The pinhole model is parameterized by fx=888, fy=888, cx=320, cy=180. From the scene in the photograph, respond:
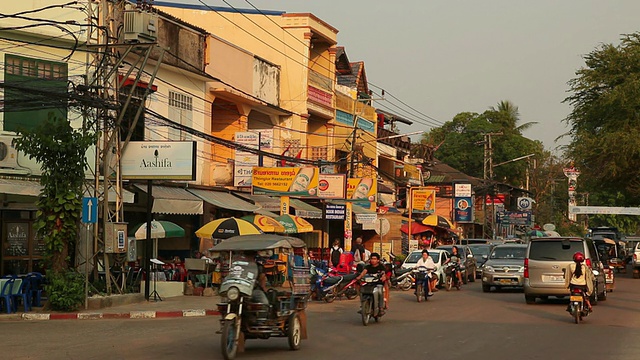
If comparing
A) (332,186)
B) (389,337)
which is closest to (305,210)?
(332,186)

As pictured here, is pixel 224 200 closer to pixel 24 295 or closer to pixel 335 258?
pixel 335 258

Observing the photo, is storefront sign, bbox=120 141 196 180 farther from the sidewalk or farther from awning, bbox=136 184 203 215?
awning, bbox=136 184 203 215

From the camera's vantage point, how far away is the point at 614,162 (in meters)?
46.7

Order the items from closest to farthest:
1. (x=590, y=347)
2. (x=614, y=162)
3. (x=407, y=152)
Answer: (x=590, y=347) < (x=614, y=162) < (x=407, y=152)

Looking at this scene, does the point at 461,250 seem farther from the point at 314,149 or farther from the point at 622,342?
the point at 622,342

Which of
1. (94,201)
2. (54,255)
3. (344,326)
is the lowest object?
(344,326)

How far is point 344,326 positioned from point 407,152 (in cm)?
4923

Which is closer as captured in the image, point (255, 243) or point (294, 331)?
point (294, 331)

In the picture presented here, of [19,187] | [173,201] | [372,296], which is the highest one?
[19,187]

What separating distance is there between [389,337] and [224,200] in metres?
19.2

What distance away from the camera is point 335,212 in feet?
126

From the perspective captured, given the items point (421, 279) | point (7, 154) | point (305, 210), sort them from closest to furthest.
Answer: point (7, 154)
point (421, 279)
point (305, 210)

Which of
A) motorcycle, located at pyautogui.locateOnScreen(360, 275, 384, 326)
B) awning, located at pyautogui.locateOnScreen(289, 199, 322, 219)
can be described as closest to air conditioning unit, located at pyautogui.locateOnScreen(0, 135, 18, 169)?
motorcycle, located at pyautogui.locateOnScreen(360, 275, 384, 326)

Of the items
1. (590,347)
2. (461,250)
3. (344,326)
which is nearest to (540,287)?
(344,326)
